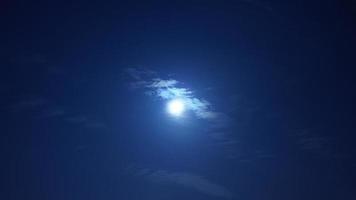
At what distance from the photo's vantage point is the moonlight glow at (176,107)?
368 inches

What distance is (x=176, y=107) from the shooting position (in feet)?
31.2

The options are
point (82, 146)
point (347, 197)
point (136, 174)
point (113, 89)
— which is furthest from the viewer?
point (347, 197)

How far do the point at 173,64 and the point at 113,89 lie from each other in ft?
4.91

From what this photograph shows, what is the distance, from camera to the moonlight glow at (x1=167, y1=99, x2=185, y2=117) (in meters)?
9.36

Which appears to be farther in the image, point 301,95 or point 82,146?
point 82,146

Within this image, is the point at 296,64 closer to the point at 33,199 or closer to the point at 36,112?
the point at 36,112

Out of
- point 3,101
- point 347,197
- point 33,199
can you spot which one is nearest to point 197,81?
point 3,101

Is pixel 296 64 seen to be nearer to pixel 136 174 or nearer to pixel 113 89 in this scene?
pixel 113 89

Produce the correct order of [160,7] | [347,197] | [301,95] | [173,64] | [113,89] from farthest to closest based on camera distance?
[347,197] < [301,95] < [113,89] < [173,64] < [160,7]

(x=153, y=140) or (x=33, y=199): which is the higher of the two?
(x=153, y=140)

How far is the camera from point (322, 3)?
7.53 meters

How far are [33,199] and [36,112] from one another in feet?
8.68

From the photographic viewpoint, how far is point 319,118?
10602 mm

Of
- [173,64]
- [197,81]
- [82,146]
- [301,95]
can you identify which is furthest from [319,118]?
[82,146]
